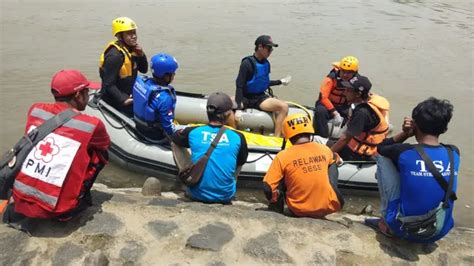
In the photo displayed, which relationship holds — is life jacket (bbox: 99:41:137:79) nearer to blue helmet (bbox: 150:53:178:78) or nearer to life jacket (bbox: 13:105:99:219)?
blue helmet (bbox: 150:53:178:78)

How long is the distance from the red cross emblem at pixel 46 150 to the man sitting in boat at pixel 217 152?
1297mm

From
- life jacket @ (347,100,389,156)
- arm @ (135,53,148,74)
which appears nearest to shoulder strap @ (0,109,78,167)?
life jacket @ (347,100,389,156)

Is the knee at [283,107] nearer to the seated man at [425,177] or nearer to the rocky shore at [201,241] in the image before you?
the rocky shore at [201,241]

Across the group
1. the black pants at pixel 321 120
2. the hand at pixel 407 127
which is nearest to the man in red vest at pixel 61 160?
the hand at pixel 407 127

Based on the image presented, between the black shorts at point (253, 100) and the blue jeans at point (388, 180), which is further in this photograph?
the black shorts at point (253, 100)

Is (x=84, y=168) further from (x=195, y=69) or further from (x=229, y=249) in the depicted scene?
(x=195, y=69)

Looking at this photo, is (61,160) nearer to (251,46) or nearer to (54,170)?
(54,170)

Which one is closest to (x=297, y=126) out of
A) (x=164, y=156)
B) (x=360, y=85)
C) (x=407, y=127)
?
(x=407, y=127)

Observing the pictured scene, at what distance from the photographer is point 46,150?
110 inches

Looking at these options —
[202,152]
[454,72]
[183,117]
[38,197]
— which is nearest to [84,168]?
[38,197]

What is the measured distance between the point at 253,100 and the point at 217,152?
271 cm

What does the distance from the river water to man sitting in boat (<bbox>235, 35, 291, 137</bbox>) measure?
1.97 metres

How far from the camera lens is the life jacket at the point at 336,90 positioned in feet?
19.8

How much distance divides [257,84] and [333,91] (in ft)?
3.53
